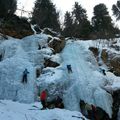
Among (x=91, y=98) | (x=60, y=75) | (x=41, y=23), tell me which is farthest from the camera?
(x=41, y=23)

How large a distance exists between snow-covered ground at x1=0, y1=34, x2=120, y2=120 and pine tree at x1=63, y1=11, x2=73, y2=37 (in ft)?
47.1

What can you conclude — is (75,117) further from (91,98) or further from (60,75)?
(60,75)

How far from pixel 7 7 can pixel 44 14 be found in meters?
5.68

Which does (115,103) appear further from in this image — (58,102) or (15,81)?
(15,81)

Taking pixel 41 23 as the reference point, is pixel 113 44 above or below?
below

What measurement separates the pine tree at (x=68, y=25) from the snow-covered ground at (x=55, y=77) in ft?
47.1

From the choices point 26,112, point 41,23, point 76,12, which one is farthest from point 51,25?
point 26,112

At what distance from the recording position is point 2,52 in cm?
3116

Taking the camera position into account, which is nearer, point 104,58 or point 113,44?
point 104,58

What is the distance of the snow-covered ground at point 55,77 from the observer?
83.0 feet

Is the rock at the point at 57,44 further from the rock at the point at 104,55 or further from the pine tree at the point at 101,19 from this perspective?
the pine tree at the point at 101,19

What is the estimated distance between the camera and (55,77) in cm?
2711

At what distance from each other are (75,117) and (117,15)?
40.9m

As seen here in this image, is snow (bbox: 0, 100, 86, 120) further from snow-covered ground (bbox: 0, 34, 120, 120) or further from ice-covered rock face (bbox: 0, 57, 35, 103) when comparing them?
ice-covered rock face (bbox: 0, 57, 35, 103)
